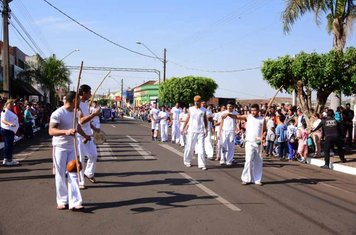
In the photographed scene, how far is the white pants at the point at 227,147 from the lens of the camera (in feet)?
44.1

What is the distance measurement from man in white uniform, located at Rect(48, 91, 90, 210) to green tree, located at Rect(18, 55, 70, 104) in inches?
1500

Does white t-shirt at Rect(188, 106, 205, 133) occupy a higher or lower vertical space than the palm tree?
lower

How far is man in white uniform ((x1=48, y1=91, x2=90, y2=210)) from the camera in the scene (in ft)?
23.8

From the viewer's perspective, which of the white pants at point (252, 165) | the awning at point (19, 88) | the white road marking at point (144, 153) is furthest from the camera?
the awning at point (19, 88)

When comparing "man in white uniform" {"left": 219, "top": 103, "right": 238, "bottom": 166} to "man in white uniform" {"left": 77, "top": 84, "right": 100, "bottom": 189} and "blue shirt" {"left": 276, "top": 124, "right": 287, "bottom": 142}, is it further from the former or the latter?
"man in white uniform" {"left": 77, "top": 84, "right": 100, "bottom": 189}

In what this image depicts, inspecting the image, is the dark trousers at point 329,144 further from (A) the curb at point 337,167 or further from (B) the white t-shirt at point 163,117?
(B) the white t-shirt at point 163,117

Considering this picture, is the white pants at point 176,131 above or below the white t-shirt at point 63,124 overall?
below

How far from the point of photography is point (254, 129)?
10297mm

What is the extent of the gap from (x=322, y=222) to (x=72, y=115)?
4.19 meters

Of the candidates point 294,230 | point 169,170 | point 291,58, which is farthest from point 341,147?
point 294,230

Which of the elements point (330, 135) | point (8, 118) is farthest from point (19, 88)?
point (330, 135)

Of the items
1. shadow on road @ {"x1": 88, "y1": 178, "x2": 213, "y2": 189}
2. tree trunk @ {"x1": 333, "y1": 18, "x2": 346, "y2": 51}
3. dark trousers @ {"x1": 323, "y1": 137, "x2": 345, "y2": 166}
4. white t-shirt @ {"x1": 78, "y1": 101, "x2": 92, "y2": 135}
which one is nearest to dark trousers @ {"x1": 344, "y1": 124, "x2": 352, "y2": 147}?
tree trunk @ {"x1": 333, "y1": 18, "x2": 346, "y2": 51}

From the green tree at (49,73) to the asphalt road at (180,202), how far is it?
3311cm

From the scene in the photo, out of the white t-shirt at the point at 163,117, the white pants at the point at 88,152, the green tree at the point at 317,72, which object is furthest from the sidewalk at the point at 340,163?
the white pants at the point at 88,152
